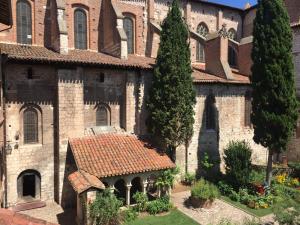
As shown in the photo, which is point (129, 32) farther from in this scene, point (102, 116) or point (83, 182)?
point (83, 182)

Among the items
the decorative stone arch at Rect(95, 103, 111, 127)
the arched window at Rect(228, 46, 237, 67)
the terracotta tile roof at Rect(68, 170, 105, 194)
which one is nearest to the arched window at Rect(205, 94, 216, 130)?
the decorative stone arch at Rect(95, 103, 111, 127)

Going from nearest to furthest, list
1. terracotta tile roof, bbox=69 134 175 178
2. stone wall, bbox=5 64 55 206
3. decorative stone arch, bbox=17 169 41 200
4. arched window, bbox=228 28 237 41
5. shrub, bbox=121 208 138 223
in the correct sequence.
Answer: shrub, bbox=121 208 138 223, terracotta tile roof, bbox=69 134 175 178, stone wall, bbox=5 64 55 206, decorative stone arch, bbox=17 169 41 200, arched window, bbox=228 28 237 41

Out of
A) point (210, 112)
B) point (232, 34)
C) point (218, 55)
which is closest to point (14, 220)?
point (210, 112)

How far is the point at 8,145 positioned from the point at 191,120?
1018 cm

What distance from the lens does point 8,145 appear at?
1445 centimetres

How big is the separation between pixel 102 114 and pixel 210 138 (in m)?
8.16

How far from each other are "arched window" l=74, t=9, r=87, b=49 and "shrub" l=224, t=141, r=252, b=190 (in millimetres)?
12298

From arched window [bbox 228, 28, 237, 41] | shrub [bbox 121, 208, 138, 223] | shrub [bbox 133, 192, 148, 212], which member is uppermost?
arched window [bbox 228, 28, 237, 41]

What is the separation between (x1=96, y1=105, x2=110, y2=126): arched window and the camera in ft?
56.0

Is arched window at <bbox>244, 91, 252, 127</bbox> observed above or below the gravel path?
above

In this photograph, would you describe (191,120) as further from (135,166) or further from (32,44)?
(32,44)

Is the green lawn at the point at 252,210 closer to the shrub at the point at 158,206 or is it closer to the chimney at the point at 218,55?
the shrub at the point at 158,206

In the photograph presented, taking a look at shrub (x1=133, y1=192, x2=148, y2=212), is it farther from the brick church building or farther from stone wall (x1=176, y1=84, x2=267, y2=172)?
stone wall (x1=176, y1=84, x2=267, y2=172)

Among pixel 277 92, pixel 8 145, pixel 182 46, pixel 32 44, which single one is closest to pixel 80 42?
pixel 32 44
